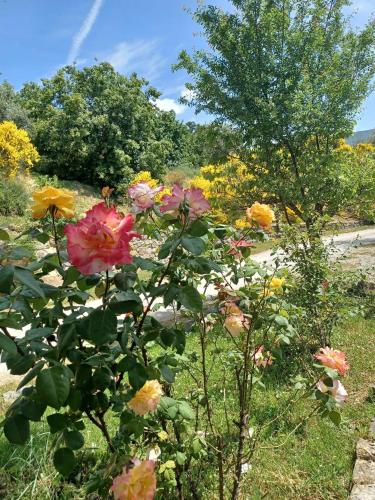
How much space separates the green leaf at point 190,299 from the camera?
1.14m

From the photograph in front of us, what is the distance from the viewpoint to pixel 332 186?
6.59 m

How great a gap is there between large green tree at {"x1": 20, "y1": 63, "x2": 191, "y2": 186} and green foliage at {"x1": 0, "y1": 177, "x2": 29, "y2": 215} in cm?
448

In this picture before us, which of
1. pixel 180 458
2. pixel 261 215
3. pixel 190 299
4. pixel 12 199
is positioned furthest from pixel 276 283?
pixel 12 199

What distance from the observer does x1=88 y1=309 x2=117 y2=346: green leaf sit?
1.04 meters

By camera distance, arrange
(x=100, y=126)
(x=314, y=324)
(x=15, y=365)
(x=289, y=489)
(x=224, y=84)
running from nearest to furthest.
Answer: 1. (x=15, y=365)
2. (x=289, y=489)
3. (x=314, y=324)
4. (x=224, y=84)
5. (x=100, y=126)

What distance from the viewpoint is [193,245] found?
114 centimetres

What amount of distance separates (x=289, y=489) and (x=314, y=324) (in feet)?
Answer: 6.58

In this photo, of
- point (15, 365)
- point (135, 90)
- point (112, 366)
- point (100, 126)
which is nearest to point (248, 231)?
point (112, 366)

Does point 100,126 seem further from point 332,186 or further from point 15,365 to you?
point 15,365

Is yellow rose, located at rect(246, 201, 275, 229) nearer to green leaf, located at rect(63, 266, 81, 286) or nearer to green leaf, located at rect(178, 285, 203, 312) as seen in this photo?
green leaf, located at rect(178, 285, 203, 312)

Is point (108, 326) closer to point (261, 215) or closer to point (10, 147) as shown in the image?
point (261, 215)

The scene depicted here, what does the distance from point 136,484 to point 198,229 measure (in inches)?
29.2

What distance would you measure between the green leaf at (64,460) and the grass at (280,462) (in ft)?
2.74

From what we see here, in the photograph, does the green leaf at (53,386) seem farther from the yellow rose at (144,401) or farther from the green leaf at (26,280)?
the yellow rose at (144,401)
